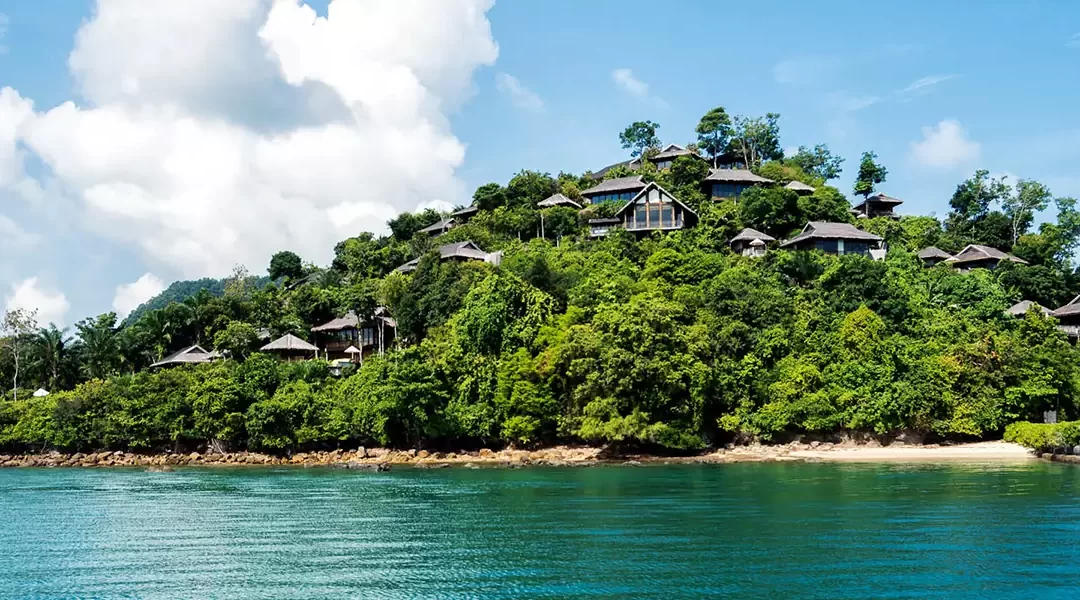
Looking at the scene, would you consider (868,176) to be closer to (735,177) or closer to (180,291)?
(735,177)

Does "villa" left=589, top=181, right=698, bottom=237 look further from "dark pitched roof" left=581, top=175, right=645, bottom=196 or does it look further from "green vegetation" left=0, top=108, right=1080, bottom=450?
"dark pitched roof" left=581, top=175, right=645, bottom=196

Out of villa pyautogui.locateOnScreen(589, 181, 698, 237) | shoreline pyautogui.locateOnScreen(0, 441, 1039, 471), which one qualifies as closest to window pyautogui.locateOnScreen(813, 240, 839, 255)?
villa pyautogui.locateOnScreen(589, 181, 698, 237)

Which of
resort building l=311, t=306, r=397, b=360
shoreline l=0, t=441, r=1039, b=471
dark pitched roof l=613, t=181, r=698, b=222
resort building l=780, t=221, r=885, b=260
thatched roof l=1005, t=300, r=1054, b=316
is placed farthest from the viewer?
dark pitched roof l=613, t=181, r=698, b=222

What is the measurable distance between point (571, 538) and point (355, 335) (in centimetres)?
4687

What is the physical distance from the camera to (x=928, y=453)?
4809cm

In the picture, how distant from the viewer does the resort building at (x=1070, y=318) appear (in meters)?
59.9

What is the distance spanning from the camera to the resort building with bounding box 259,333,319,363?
64250mm

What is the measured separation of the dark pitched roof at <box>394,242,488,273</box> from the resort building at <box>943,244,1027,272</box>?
3877 centimetres

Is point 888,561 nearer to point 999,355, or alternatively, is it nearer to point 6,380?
point 999,355

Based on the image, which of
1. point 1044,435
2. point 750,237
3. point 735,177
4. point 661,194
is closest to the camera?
point 1044,435

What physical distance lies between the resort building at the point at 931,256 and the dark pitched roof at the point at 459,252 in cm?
3641

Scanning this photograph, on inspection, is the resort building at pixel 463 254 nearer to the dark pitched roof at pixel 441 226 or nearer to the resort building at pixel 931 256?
the dark pitched roof at pixel 441 226

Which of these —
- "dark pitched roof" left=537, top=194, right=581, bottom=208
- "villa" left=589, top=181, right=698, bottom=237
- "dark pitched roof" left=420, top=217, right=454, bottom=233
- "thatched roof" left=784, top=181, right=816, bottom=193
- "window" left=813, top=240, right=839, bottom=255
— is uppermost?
"thatched roof" left=784, top=181, right=816, bottom=193

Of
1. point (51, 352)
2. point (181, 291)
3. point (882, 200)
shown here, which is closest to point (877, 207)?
point (882, 200)
